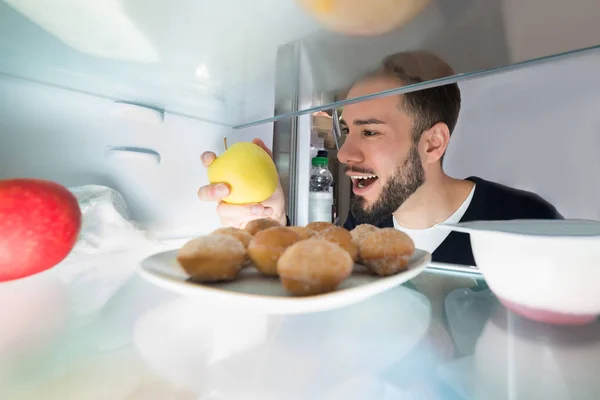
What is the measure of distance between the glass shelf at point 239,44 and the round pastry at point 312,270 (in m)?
0.43

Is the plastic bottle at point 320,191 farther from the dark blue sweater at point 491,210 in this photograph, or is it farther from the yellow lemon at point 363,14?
the yellow lemon at point 363,14

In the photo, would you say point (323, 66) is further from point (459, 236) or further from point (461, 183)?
point (459, 236)

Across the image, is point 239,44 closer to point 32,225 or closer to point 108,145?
point 108,145

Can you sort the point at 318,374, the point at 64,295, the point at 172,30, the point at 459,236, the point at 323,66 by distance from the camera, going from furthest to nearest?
the point at 459,236
the point at 323,66
the point at 172,30
the point at 64,295
the point at 318,374

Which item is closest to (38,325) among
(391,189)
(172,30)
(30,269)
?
(30,269)

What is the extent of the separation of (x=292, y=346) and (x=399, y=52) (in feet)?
1.80

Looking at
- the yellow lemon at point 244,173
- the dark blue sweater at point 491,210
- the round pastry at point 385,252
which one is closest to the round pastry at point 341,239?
the round pastry at point 385,252

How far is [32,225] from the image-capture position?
1.52 feet

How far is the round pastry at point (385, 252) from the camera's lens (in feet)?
1.36

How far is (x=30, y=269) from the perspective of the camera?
494mm

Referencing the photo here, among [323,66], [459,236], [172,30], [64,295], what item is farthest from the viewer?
[459,236]

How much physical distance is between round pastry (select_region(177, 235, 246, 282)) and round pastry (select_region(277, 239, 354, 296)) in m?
0.07

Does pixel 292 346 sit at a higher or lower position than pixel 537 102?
lower

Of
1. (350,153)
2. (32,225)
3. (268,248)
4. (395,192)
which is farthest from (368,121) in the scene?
(32,225)
